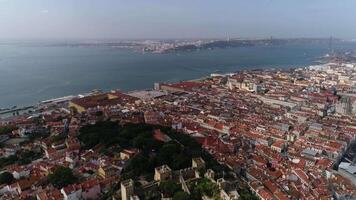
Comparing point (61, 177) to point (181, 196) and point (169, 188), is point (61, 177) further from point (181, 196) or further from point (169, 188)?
point (181, 196)

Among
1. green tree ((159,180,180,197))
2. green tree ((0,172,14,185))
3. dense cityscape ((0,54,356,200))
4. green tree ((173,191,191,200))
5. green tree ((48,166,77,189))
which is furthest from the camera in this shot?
green tree ((0,172,14,185))

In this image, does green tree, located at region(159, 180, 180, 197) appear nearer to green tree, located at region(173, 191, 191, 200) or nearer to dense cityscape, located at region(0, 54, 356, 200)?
dense cityscape, located at region(0, 54, 356, 200)

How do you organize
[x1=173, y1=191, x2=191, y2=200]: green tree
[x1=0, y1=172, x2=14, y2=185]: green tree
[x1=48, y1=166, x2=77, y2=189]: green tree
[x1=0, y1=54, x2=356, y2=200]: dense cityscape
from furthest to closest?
[x1=0, y1=172, x2=14, y2=185]: green tree, [x1=48, y1=166, x2=77, y2=189]: green tree, [x1=0, y1=54, x2=356, y2=200]: dense cityscape, [x1=173, y1=191, x2=191, y2=200]: green tree

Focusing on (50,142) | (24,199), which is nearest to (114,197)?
(24,199)

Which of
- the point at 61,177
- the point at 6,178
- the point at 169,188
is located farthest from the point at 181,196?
the point at 6,178

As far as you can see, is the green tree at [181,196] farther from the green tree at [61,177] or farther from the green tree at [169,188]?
the green tree at [61,177]

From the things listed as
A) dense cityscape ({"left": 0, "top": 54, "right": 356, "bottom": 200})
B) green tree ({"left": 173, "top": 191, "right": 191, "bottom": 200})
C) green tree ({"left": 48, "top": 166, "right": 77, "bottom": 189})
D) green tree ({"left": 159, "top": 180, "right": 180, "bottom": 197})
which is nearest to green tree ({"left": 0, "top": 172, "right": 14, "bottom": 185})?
dense cityscape ({"left": 0, "top": 54, "right": 356, "bottom": 200})

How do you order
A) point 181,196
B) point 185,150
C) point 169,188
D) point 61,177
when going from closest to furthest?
point 181,196 → point 169,188 → point 61,177 → point 185,150
